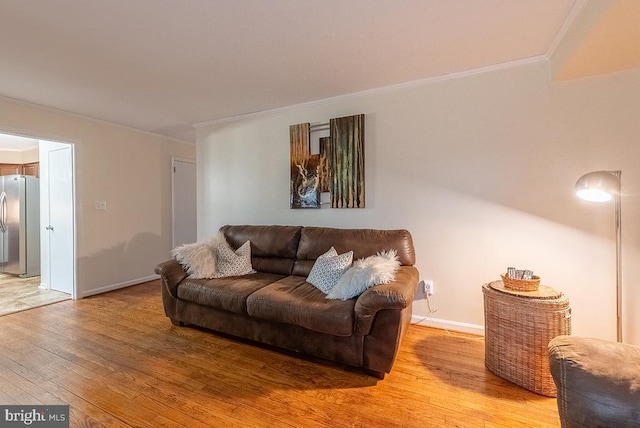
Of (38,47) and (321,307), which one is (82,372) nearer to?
(321,307)

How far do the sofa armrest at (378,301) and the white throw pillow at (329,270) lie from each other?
44 cm

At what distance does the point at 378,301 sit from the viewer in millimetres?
1695

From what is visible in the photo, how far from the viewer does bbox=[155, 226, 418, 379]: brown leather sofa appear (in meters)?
1.78

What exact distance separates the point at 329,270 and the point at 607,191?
1.86 meters

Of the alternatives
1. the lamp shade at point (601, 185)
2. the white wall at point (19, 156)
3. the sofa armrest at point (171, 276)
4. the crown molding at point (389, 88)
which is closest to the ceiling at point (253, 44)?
the crown molding at point (389, 88)

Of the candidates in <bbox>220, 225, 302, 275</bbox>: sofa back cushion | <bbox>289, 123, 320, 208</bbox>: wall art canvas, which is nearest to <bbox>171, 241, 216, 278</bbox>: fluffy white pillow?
<bbox>220, 225, 302, 275</bbox>: sofa back cushion

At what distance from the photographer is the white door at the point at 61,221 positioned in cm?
350

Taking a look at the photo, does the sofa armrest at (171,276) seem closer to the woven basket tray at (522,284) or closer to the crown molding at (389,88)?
the crown molding at (389,88)

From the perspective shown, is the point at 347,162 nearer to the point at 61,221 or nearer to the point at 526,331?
the point at 526,331

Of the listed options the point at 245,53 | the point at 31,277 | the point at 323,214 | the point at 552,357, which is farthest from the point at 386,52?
the point at 31,277

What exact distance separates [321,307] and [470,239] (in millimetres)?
1488

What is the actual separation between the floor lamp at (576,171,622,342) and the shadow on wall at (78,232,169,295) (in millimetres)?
4999

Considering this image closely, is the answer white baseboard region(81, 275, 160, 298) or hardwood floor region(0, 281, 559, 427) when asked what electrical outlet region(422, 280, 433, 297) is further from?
white baseboard region(81, 275, 160, 298)

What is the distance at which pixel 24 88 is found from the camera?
8.75ft
